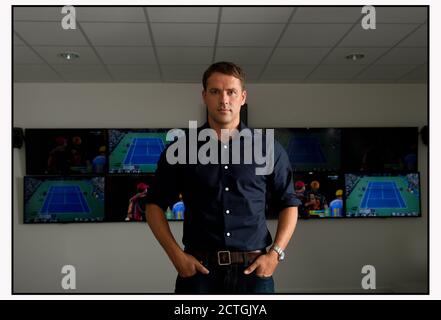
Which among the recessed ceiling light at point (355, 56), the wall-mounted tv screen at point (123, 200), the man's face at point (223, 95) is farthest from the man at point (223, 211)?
the wall-mounted tv screen at point (123, 200)

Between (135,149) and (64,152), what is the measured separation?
0.76 metres

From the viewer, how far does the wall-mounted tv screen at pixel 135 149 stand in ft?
14.0

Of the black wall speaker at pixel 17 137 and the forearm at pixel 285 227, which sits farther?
the black wall speaker at pixel 17 137

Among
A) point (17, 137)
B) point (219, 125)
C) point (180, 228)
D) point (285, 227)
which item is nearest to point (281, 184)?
point (285, 227)

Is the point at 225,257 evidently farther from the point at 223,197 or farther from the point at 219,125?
the point at 219,125

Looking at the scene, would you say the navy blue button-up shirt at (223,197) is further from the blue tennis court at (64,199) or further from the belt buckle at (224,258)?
the blue tennis court at (64,199)

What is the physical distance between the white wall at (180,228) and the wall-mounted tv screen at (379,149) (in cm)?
15

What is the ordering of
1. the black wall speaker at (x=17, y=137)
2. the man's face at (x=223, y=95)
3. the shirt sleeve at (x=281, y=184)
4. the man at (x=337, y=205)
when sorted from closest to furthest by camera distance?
1. the man's face at (x=223, y=95)
2. the shirt sleeve at (x=281, y=184)
3. the black wall speaker at (x=17, y=137)
4. the man at (x=337, y=205)

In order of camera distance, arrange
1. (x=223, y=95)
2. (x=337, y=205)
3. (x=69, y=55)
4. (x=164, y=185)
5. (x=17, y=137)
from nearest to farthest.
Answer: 1. (x=223, y=95)
2. (x=164, y=185)
3. (x=69, y=55)
4. (x=17, y=137)
5. (x=337, y=205)

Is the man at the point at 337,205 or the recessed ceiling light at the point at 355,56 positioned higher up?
the recessed ceiling light at the point at 355,56

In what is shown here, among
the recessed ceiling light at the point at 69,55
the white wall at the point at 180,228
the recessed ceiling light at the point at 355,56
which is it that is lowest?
the white wall at the point at 180,228

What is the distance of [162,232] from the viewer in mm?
1488

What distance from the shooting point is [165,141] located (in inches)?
170
